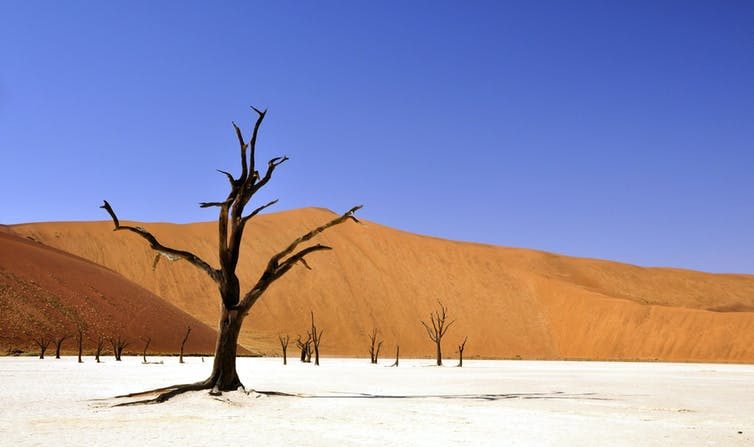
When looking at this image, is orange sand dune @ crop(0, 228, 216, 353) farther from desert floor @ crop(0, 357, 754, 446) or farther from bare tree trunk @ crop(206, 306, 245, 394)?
bare tree trunk @ crop(206, 306, 245, 394)

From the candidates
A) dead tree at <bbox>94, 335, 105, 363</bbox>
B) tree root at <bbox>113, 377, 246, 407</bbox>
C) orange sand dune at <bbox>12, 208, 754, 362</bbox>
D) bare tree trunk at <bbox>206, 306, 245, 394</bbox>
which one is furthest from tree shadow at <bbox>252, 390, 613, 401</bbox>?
orange sand dune at <bbox>12, 208, 754, 362</bbox>

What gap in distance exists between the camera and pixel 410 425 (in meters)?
12.9

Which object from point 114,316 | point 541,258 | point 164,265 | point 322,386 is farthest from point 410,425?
point 541,258

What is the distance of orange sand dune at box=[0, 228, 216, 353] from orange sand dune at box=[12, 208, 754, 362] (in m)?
10.1

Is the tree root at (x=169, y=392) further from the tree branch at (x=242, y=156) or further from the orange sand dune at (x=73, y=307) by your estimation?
the orange sand dune at (x=73, y=307)

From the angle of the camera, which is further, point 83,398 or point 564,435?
point 83,398

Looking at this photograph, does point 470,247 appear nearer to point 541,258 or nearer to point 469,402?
point 541,258

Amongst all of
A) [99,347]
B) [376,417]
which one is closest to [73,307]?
[99,347]

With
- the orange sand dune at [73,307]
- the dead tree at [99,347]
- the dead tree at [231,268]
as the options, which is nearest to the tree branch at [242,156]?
the dead tree at [231,268]

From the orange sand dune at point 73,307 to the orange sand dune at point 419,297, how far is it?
10078 mm

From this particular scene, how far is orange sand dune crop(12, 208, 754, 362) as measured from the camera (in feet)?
250

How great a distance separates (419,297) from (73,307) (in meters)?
44.3

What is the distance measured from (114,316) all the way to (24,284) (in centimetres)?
646

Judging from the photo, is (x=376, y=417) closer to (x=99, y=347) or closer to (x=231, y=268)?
(x=231, y=268)
